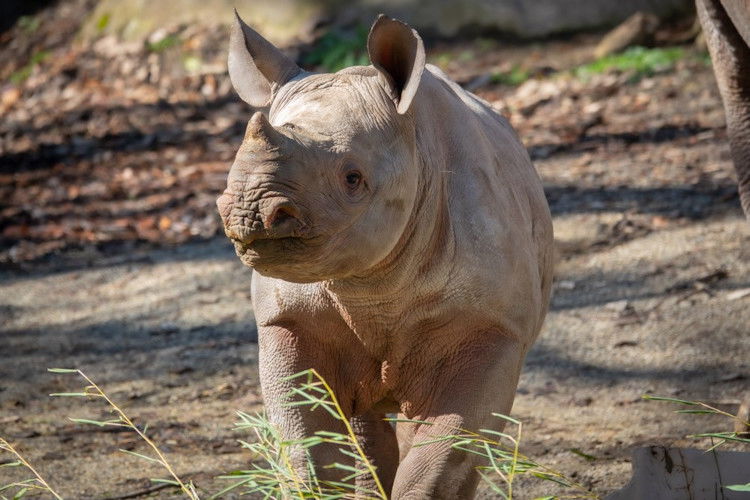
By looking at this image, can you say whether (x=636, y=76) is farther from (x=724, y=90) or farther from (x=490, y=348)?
(x=490, y=348)

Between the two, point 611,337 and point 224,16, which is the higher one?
point 224,16

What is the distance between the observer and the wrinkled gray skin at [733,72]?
6.07 meters

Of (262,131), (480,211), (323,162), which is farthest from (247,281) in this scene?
(262,131)

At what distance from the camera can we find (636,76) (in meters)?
11.9

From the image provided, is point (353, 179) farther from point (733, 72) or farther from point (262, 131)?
point (733, 72)

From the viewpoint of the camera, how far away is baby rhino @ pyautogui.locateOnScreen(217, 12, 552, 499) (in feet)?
12.4

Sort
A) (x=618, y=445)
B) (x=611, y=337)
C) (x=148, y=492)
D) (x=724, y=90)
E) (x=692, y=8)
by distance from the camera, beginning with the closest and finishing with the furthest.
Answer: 1. (x=148, y=492)
2. (x=618, y=445)
3. (x=724, y=90)
4. (x=611, y=337)
5. (x=692, y=8)

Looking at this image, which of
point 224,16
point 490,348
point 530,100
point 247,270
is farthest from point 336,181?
point 224,16

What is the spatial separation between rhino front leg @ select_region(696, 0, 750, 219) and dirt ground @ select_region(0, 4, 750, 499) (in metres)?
1.15

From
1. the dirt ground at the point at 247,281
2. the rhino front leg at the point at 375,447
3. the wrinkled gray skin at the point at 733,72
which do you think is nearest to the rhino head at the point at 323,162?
the rhino front leg at the point at 375,447

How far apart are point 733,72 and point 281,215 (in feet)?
11.7

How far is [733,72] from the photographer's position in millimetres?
6230

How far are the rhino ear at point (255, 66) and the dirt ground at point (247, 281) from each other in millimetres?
2007

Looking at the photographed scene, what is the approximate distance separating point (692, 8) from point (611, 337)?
21.9ft
